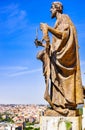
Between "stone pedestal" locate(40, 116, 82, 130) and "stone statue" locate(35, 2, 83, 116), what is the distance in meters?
0.15

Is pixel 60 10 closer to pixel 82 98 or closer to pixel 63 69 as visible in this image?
pixel 63 69

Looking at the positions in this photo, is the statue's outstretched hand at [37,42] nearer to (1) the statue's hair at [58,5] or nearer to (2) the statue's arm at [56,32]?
(2) the statue's arm at [56,32]

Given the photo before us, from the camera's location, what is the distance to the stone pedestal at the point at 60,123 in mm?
7766

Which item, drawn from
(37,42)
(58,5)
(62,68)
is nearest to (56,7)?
(58,5)

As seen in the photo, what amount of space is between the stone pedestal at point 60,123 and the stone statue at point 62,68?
15cm

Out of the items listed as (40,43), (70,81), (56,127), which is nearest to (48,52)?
(40,43)

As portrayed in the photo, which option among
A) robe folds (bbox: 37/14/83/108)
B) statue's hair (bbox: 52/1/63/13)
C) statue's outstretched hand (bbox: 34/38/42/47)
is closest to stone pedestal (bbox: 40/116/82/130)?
robe folds (bbox: 37/14/83/108)

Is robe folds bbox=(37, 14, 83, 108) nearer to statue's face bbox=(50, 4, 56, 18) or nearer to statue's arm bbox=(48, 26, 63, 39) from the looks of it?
statue's arm bbox=(48, 26, 63, 39)

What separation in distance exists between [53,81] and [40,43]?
881 millimetres

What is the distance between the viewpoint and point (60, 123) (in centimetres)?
786

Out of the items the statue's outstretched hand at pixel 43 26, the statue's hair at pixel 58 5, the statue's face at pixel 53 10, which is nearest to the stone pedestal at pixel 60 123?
the statue's outstretched hand at pixel 43 26

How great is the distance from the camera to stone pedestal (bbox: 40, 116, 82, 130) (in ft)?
25.5

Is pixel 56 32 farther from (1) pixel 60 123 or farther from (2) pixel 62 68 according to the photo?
(1) pixel 60 123

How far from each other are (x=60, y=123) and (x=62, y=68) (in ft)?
3.84
